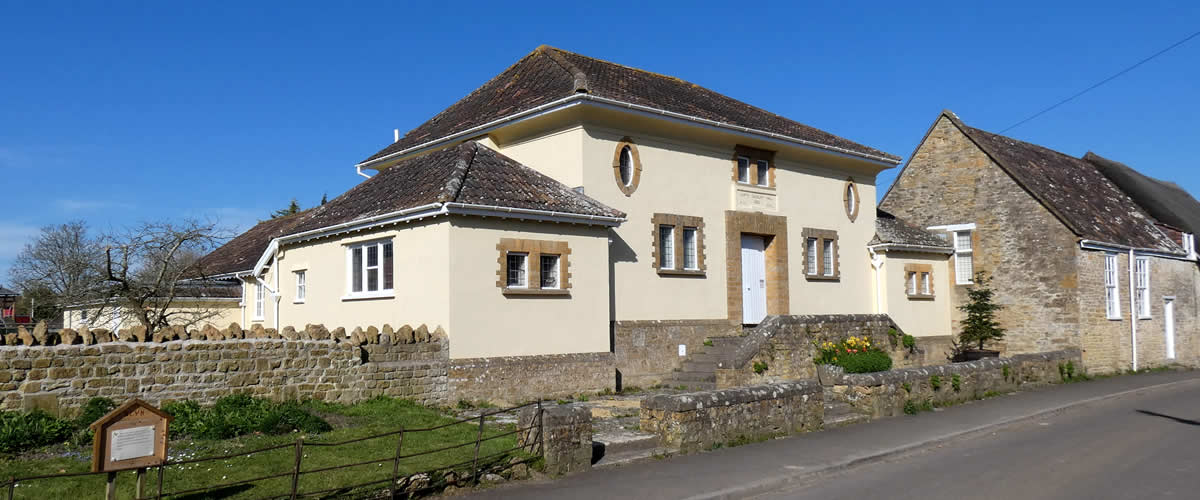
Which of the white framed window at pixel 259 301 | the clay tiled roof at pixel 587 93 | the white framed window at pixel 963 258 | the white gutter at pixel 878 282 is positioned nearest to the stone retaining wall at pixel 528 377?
the clay tiled roof at pixel 587 93

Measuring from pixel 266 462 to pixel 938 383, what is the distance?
1247cm

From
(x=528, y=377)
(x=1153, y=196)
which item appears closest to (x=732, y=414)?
(x=528, y=377)

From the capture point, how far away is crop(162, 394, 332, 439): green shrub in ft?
35.7

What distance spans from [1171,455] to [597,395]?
9.52m

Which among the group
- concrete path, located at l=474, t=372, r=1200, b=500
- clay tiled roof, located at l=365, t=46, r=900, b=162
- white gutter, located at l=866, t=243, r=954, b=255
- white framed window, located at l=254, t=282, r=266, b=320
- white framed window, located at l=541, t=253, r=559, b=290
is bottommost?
concrete path, located at l=474, t=372, r=1200, b=500

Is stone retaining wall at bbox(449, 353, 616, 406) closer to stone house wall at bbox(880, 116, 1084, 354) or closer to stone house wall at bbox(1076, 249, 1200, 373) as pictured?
stone house wall at bbox(880, 116, 1084, 354)

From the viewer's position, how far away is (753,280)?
22.6 meters

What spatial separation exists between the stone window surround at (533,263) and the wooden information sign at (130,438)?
9124mm

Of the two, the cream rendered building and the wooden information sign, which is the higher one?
the cream rendered building

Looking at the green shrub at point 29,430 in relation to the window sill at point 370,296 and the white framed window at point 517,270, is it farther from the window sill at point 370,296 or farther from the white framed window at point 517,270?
the white framed window at point 517,270

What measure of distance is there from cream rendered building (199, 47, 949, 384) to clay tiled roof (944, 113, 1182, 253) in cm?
487

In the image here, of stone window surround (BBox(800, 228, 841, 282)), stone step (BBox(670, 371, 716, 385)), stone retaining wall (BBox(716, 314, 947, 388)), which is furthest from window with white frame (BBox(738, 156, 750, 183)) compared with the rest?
stone step (BBox(670, 371, 716, 385))

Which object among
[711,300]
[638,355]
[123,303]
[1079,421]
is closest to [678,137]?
[711,300]

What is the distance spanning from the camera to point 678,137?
20562mm
